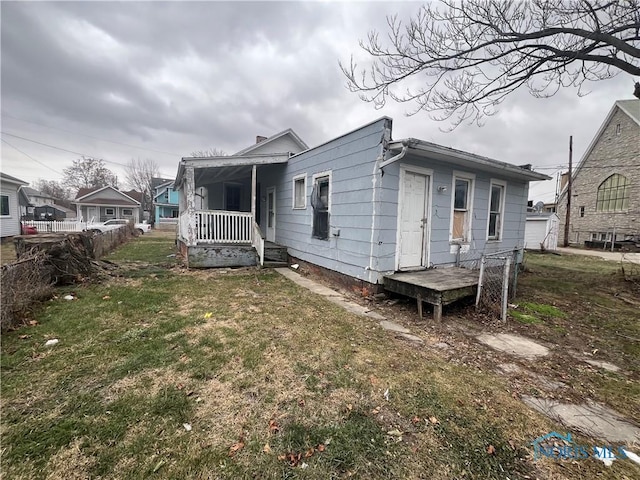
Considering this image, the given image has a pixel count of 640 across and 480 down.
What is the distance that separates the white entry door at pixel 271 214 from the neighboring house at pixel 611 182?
22191 mm

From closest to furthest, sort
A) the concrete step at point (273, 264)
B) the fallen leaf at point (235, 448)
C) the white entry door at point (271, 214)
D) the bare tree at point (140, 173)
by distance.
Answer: the fallen leaf at point (235, 448), the concrete step at point (273, 264), the white entry door at point (271, 214), the bare tree at point (140, 173)

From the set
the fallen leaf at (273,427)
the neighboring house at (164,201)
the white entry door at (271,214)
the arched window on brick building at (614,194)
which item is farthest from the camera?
the neighboring house at (164,201)

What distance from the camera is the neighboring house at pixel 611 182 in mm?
17422

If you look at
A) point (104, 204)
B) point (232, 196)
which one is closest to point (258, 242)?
point (232, 196)

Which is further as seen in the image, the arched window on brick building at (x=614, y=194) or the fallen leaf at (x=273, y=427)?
the arched window on brick building at (x=614, y=194)

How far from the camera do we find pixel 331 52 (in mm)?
6805

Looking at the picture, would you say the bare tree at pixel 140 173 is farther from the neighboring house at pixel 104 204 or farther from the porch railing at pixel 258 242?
the porch railing at pixel 258 242

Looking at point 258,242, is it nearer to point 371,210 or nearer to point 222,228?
point 222,228

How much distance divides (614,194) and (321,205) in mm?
22981

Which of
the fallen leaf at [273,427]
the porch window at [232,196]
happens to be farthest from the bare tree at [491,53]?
the porch window at [232,196]

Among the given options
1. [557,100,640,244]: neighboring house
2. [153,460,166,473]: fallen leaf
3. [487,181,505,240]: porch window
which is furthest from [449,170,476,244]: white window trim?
[557,100,640,244]: neighboring house

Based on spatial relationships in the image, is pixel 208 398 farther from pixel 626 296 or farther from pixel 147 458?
pixel 626 296

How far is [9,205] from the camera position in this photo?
47.8 feet

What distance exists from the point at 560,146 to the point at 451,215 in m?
19.3
